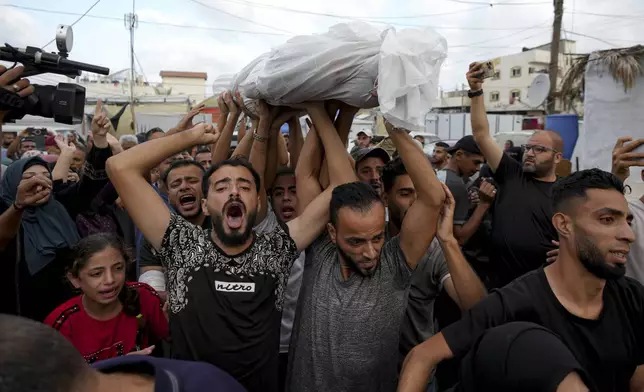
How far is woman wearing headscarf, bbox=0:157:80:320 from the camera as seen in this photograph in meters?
2.69

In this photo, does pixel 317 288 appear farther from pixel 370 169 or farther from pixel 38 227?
pixel 38 227

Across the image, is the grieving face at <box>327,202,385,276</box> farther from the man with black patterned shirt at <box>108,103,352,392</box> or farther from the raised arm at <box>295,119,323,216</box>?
the raised arm at <box>295,119,323,216</box>

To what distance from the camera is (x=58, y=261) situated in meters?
2.88

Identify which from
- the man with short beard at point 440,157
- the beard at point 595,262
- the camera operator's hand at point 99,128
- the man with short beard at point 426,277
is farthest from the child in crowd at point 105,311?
the man with short beard at point 440,157

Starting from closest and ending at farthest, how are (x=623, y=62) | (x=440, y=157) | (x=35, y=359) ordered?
(x=35, y=359) < (x=623, y=62) < (x=440, y=157)

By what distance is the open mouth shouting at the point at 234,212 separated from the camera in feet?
6.47

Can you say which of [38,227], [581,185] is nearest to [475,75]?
[581,185]

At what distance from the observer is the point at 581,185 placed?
1803mm

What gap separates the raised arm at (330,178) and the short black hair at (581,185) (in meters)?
0.91

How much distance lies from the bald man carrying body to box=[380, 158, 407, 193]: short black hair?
67 cm

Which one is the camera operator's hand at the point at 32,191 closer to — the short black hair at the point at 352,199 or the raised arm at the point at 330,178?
the raised arm at the point at 330,178

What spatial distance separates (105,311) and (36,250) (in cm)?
94

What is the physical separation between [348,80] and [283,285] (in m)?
0.94

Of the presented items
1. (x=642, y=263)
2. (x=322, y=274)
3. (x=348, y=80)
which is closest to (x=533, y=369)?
(x=322, y=274)
